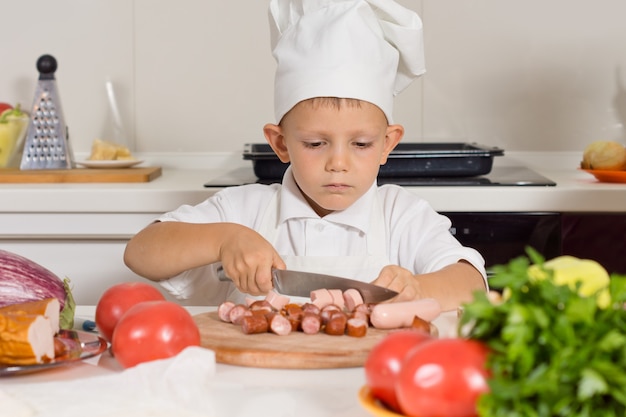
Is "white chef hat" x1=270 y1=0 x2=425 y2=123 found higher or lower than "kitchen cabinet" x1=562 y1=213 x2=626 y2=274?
higher

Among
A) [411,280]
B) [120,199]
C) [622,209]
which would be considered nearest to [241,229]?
[411,280]

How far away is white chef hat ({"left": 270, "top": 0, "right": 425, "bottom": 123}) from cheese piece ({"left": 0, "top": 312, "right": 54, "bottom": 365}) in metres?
0.68

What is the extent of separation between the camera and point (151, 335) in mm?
875

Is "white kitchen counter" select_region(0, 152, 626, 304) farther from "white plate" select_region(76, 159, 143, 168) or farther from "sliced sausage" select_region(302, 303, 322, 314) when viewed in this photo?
"sliced sausage" select_region(302, 303, 322, 314)

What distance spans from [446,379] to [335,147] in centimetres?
81

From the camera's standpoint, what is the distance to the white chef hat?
143 cm

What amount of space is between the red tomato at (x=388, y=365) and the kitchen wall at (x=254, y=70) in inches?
74.9

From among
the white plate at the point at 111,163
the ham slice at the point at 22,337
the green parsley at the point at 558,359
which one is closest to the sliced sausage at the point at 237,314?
the ham slice at the point at 22,337

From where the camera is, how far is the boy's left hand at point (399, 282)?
1.20m

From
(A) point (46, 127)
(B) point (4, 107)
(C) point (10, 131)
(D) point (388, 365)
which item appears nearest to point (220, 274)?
(D) point (388, 365)

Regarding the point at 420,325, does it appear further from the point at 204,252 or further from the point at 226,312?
the point at 204,252

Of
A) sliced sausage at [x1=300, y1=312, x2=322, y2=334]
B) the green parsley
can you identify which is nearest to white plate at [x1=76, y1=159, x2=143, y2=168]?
sliced sausage at [x1=300, y1=312, x2=322, y2=334]

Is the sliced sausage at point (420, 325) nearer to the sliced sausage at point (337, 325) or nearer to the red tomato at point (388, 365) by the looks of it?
the sliced sausage at point (337, 325)

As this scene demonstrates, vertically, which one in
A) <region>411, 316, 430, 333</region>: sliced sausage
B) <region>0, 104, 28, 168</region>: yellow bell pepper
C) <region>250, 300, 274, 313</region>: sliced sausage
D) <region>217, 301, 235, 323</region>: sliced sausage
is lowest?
<region>217, 301, 235, 323</region>: sliced sausage
